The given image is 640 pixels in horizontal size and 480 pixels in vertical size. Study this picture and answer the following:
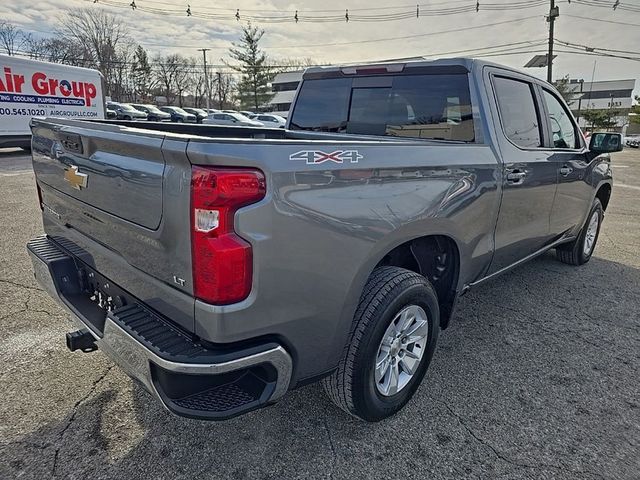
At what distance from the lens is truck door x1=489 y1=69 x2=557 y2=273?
3037 millimetres

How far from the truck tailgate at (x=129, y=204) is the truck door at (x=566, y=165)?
3.15 meters

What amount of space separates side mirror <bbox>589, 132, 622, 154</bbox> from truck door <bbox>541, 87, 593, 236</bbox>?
11 cm

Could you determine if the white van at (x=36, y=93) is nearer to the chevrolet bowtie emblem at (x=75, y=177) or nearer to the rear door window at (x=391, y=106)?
the rear door window at (x=391, y=106)

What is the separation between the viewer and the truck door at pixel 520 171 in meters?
3.04

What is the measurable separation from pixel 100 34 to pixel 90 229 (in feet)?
197

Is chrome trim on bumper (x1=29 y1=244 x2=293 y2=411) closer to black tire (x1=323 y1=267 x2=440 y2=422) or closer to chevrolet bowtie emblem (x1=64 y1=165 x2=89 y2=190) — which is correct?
black tire (x1=323 y1=267 x2=440 y2=422)

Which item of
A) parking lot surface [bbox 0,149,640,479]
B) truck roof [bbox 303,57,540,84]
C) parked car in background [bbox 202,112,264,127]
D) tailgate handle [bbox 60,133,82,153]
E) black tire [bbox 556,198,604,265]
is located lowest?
parking lot surface [bbox 0,149,640,479]

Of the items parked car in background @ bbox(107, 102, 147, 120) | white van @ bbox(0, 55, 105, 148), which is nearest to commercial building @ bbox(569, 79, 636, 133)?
parked car in background @ bbox(107, 102, 147, 120)

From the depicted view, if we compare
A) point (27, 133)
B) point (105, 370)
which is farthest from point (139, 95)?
point (105, 370)

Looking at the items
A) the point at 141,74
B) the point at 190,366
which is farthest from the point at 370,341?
the point at 141,74

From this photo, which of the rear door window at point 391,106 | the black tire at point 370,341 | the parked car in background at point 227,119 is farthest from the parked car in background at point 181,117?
the black tire at point 370,341

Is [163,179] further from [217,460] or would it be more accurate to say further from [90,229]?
[217,460]

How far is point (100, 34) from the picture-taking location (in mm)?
51250

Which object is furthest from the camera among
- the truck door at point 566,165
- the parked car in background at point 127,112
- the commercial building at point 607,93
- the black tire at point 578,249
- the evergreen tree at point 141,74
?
the commercial building at point 607,93
